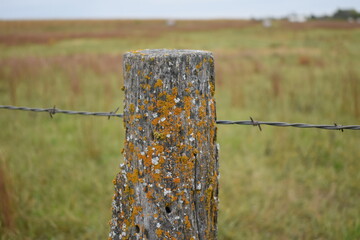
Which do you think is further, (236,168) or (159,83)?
(236,168)

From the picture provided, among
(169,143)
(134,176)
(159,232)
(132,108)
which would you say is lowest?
(159,232)

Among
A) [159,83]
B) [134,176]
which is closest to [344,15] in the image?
[159,83]

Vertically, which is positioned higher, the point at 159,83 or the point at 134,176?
the point at 159,83

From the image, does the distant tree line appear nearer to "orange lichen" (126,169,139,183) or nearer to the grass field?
the grass field

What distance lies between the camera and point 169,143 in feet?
4.10

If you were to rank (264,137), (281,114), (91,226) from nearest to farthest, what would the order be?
(91,226) < (264,137) < (281,114)

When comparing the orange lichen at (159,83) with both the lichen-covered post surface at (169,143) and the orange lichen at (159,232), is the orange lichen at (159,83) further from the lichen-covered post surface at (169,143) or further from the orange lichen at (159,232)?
the orange lichen at (159,232)

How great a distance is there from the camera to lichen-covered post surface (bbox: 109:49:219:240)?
1226 mm

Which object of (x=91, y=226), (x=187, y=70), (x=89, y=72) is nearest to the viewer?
(x=187, y=70)

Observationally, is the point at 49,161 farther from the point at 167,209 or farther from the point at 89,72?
the point at 89,72

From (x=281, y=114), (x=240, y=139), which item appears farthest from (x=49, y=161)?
(x=281, y=114)

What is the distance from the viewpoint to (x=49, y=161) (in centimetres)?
426

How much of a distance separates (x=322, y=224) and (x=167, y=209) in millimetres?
2466

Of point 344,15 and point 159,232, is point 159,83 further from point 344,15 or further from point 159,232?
point 344,15
